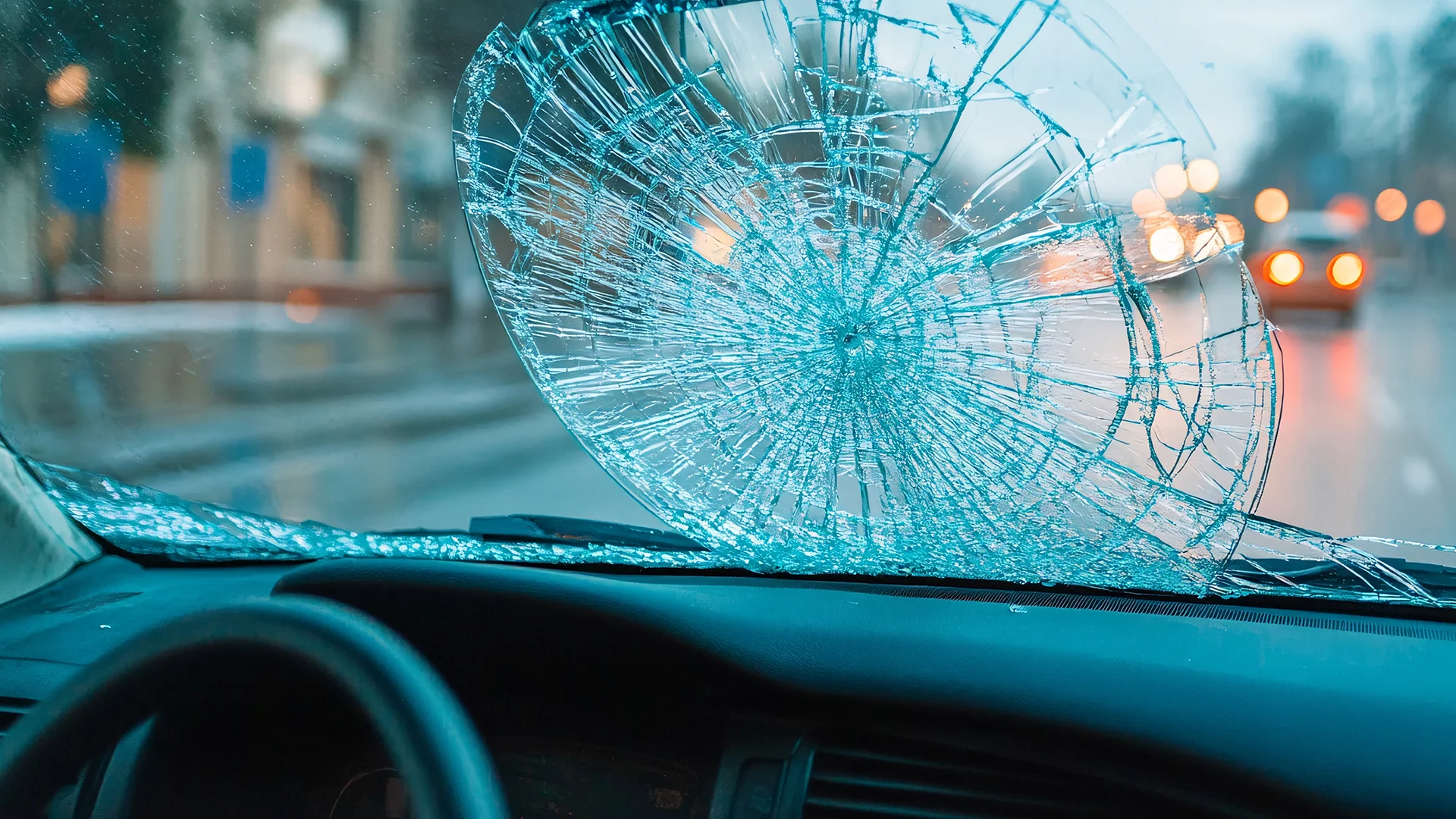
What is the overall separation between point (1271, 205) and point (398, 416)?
7199 millimetres

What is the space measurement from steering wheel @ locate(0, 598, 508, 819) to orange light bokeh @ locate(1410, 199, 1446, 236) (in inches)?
96.7

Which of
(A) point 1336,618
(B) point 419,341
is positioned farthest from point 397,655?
(B) point 419,341

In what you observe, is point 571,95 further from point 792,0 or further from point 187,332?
point 187,332

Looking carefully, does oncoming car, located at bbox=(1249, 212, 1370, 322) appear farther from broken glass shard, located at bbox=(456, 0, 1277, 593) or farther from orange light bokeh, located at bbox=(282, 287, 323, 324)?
orange light bokeh, located at bbox=(282, 287, 323, 324)

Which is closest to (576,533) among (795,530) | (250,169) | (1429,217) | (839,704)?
(795,530)

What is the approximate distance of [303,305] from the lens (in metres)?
9.68

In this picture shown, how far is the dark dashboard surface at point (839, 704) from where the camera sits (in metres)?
1.51

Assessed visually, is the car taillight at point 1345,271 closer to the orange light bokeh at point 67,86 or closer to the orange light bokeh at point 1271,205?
the orange light bokeh at point 1271,205

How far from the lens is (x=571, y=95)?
1995 mm

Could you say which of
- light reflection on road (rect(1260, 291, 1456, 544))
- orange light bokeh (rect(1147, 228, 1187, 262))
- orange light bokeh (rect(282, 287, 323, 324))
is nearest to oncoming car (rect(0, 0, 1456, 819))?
orange light bokeh (rect(1147, 228, 1187, 262))

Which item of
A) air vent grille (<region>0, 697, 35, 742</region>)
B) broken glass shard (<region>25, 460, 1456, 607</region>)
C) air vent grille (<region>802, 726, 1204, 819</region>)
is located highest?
broken glass shard (<region>25, 460, 1456, 607</region>)

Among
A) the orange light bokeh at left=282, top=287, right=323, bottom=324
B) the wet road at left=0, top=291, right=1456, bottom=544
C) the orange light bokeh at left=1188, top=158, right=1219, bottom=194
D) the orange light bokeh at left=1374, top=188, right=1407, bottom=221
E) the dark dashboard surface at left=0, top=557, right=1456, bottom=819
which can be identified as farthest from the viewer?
the orange light bokeh at left=282, top=287, right=323, bottom=324

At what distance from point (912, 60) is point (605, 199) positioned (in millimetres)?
583

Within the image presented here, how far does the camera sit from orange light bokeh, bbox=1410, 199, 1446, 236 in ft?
9.07
